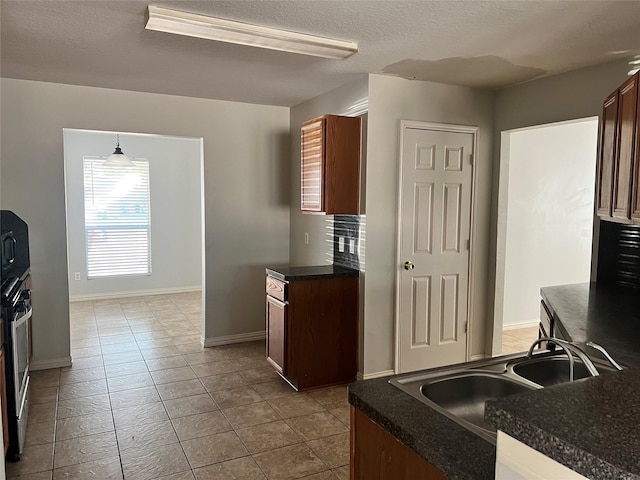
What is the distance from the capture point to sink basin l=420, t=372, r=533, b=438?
1.53m

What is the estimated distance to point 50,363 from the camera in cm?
409

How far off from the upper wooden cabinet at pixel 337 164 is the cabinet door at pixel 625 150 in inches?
70.0

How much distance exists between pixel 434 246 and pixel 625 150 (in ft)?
5.85

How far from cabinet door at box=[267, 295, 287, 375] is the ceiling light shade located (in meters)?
1.81

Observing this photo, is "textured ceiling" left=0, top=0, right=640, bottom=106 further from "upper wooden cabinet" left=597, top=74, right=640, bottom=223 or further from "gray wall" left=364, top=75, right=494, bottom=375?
"upper wooden cabinet" left=597, top=74, right=640, bottom=223

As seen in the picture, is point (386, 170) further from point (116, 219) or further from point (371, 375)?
point (116, 219)

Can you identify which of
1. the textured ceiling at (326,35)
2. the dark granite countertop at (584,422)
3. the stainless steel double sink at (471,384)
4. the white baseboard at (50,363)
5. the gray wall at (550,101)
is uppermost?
the textured ceiling at (326,35)

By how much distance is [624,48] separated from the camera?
2916 mm

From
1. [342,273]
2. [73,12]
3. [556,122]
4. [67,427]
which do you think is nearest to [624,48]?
[556,122]

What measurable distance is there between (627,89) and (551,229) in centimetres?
340

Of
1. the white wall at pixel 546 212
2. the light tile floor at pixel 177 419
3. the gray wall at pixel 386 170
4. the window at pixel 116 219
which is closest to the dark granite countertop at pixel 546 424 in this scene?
the light tile floor at pixel 177 419

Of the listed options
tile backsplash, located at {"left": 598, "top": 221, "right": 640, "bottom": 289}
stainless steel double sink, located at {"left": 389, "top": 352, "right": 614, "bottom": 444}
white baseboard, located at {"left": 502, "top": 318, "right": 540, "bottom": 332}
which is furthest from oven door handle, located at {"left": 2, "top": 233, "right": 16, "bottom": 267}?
white baseboard, located at {"left": 502, "top": 318, "right": 540, "bottom": 332}

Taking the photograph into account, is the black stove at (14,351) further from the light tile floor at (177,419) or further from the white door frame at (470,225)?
the white door frame at (470,225)

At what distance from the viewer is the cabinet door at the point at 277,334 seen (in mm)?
3639
